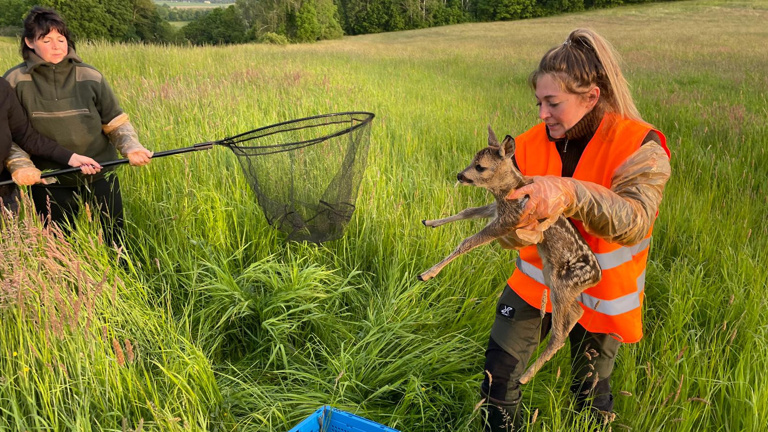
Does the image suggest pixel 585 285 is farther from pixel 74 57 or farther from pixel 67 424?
Result: pixel 74 57

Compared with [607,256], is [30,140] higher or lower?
higher

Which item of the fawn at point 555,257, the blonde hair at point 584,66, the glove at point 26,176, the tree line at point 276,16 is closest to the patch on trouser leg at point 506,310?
the fawn at point 555,257

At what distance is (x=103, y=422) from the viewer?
1.83 metres

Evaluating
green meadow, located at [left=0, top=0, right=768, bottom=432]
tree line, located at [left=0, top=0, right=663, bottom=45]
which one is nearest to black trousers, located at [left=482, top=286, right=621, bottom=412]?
green meadow, located at [left=0, top=0, right=768, bottom=432]

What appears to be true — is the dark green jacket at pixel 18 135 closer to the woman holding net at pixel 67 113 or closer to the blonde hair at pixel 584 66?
the woman holding net at pixel 67 113

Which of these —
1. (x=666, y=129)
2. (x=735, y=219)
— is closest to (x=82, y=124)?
(x=735, y=219)

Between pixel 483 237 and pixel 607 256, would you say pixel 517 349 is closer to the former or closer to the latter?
pixel 607 256

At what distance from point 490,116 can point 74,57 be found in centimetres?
513

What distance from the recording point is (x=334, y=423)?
193cm

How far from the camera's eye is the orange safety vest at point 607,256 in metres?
1.68

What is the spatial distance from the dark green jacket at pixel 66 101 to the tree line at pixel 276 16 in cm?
2416

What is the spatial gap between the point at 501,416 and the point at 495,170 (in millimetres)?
1217

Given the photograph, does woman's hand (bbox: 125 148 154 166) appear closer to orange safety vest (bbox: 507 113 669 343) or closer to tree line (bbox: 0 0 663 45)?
orange safety vest (bbox: 507 113 669 343)

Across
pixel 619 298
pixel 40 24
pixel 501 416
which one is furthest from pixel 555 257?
pixel 40 24
